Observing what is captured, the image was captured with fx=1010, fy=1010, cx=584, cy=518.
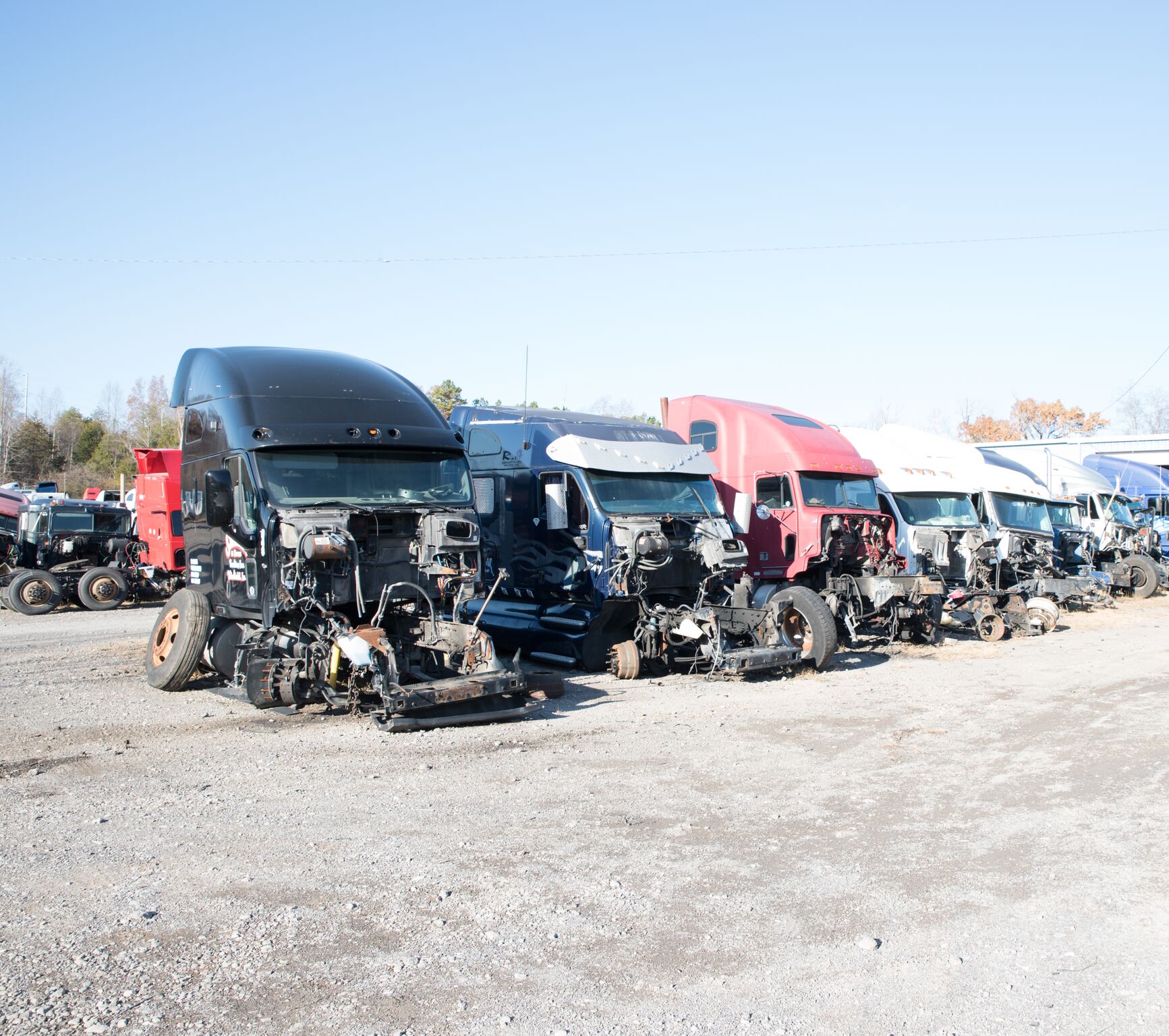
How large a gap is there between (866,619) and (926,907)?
9.56 m

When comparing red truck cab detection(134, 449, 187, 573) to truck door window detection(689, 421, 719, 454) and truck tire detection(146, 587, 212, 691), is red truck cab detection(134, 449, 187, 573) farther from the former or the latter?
truck door window detection(689, 421, 719, 454)

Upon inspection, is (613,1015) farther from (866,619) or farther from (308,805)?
(866,619)

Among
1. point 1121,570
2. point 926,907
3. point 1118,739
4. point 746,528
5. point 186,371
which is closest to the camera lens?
point 926,907

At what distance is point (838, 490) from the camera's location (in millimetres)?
14625

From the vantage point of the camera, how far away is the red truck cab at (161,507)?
12992 millimetres

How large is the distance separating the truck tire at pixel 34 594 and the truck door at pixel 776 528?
13.5 metres

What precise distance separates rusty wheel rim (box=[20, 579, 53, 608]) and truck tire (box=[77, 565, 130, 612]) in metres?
0.58

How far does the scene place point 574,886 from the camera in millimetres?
5027

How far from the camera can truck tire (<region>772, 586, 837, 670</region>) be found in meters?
12.0

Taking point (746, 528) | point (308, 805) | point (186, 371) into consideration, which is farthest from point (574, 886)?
point (746, 528)

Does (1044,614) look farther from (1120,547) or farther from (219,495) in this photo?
(219,495)

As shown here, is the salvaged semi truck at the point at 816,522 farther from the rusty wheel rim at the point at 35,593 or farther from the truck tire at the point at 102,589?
the rusty wheel rim at the point at 35,593

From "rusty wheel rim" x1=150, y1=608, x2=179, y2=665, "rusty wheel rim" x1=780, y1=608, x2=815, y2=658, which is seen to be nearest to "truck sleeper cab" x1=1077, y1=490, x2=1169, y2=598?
"rusty wheel rim" x1=780, y1=608, x2=815, y2=658

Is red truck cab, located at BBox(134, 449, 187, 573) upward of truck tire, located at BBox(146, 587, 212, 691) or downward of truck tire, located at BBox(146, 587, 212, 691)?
upward
